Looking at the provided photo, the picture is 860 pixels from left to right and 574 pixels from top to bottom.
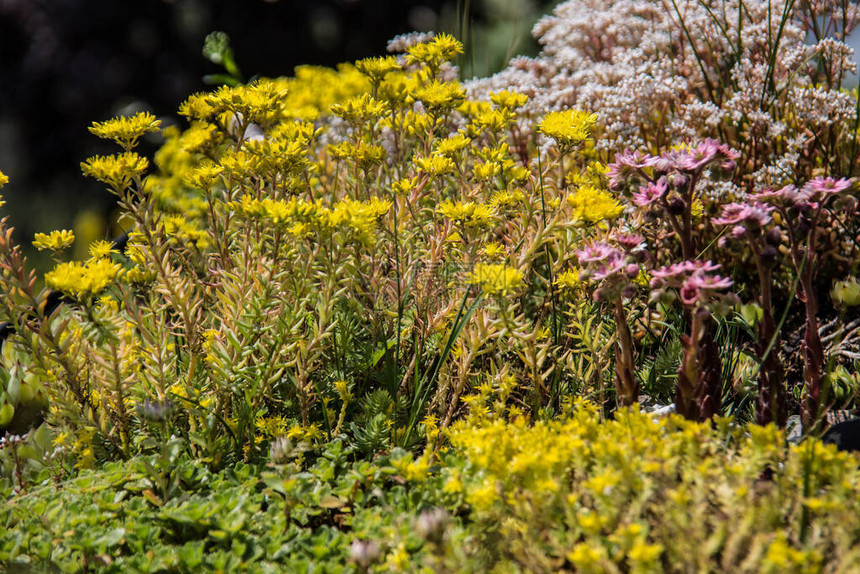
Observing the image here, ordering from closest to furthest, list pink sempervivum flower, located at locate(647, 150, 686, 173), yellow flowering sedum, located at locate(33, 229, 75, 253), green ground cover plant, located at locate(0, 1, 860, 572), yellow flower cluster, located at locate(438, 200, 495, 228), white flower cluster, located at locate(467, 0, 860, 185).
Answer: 1. green ground cover plant, located at locate(0, 1, 860, 572)
2. pink sempervivum flower, located at locate(647, 150, 686, 173)
3. yellow flower cluster, located at locate(438, 200, 495, 228)
4. yellow flowering sedum, located at locate(33, 229, 75, 253)
5. white flower cluster, located at locate(467, 0, 860, 185)

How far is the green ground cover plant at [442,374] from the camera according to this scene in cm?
131

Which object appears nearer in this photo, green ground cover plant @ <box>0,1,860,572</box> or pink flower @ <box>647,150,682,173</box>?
green ground cover plant @ <box>0,1,860,572</box>

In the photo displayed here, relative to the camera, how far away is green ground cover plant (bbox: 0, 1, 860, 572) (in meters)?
1.31

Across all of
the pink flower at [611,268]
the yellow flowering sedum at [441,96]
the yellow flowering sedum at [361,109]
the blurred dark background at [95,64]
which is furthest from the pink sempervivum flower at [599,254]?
the blurred dark background at [95,64]

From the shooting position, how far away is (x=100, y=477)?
1.78 m

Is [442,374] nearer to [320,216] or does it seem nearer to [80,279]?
[320,216]

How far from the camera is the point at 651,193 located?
173 centimetres

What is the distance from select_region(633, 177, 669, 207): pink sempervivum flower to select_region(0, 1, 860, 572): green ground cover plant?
0.4 inches

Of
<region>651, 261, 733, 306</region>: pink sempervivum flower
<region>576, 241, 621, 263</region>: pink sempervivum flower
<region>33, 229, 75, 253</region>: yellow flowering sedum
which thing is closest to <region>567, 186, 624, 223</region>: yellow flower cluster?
<region>576, 241, 621, 263</region>: pink sempervivum flower

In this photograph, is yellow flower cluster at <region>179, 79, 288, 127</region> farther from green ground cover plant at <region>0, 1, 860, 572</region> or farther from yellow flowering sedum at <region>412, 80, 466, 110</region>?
yellow flowering sedum at <region>412, 80, 466, 110</region>

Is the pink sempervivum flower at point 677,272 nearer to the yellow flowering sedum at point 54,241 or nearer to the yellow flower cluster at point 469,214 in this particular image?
the yellow flower cluster at point 469,214

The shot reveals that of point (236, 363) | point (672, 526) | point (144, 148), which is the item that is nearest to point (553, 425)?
point (672, 526)

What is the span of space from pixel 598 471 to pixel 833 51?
233 centimetres

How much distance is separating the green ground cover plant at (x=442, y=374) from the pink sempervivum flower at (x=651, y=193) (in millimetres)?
11
